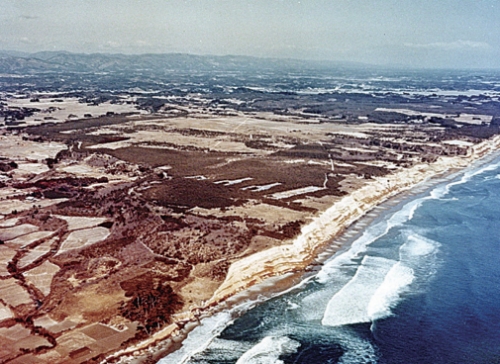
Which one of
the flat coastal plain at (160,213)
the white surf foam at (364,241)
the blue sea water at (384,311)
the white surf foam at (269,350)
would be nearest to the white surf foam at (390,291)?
the blue sea water at (384,311)

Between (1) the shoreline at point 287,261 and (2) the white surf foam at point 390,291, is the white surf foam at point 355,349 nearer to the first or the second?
(2) the white surf foam at point 390,291

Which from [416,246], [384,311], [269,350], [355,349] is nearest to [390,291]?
[384,311]

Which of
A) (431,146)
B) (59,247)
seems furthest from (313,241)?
(431,146)

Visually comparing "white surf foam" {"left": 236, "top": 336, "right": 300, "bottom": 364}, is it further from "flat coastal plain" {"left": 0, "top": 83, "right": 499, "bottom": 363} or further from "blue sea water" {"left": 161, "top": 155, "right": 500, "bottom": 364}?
"flat coastal plain" {"left": 0, "top": 83, "right": 499, "bottom": 363}

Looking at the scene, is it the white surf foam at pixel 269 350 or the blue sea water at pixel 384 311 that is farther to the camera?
the blue sea water at pixel 384 311

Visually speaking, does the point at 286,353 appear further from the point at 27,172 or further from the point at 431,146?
the point at 431,146
